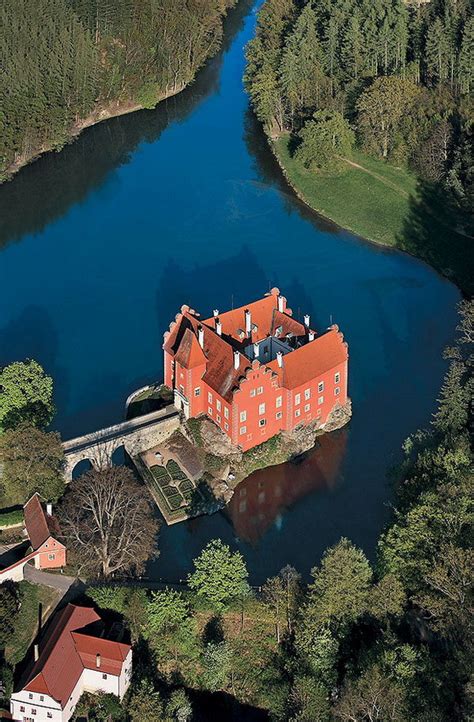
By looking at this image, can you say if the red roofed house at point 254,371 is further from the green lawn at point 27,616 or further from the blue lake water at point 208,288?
the green lawn at point 27,616

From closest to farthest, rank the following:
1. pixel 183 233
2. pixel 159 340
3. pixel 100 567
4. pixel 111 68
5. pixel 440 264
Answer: pixel 100 567 → pixel 159 340 → pixel 440 264 → pixel 183 233 → pixel 111 68

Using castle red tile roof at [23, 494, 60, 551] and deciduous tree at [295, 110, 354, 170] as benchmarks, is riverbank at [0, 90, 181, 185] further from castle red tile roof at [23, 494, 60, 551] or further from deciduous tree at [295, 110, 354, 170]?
castle red tile roof at [23, 494, 60, 551]

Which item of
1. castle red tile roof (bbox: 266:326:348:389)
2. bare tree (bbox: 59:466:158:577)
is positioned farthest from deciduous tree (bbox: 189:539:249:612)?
castle red tile roof (bbox: 266:326:348:389)

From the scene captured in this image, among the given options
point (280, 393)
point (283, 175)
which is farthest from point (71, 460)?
point (283, 175)

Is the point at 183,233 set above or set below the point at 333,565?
below

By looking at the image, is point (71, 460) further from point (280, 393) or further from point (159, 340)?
point (159, 340)

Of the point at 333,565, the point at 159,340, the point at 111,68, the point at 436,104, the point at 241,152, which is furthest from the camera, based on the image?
the point at 111,68

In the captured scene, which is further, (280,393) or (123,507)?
(280,393)
